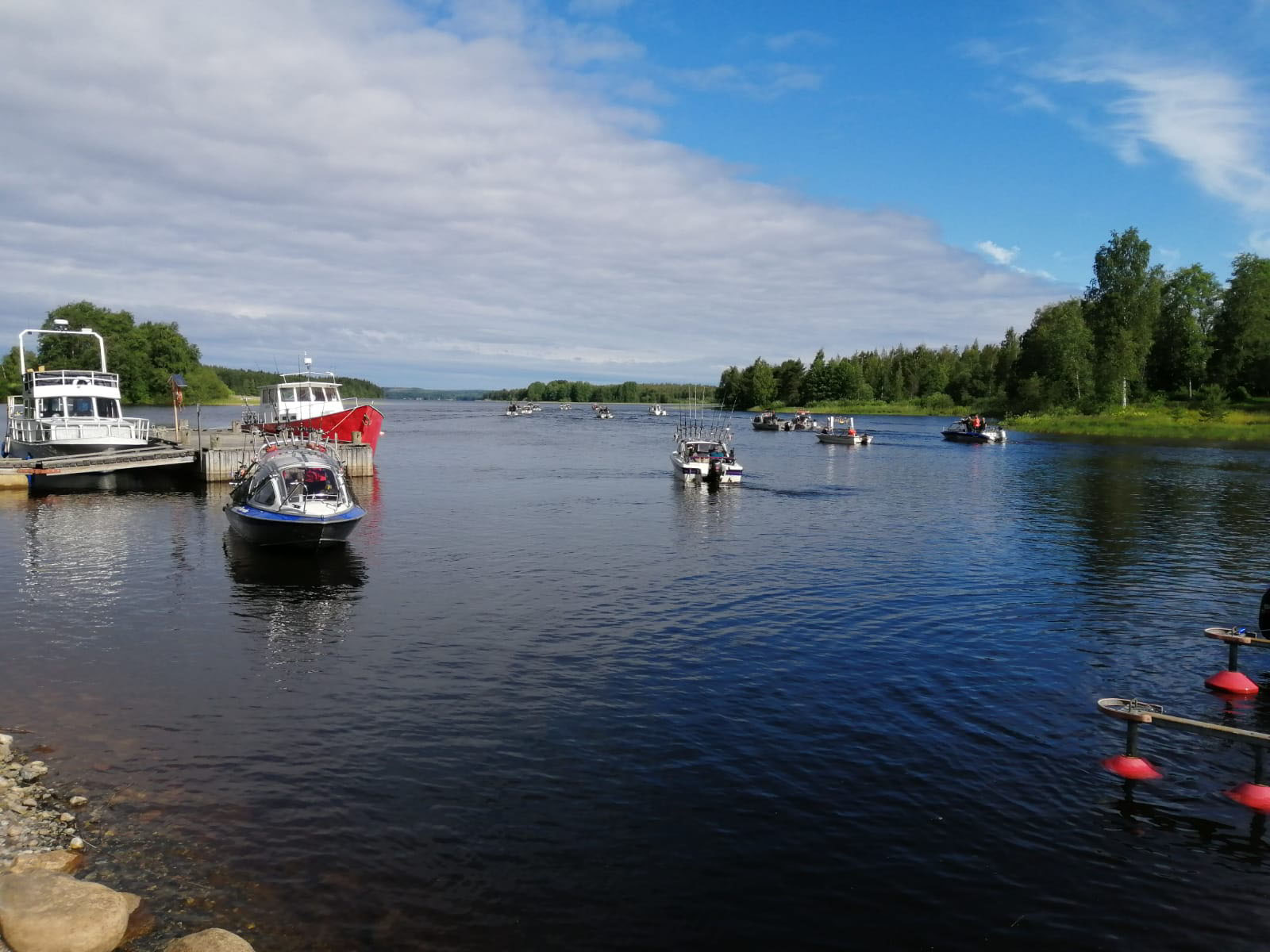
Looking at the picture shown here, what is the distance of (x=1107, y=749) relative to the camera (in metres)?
16.4

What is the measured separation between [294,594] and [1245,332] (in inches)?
6230

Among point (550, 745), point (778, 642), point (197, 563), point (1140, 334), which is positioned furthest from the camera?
point (1140, 334)

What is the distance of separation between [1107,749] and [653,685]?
9499 mm

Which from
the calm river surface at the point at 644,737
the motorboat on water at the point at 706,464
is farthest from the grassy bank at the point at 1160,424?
the calm river surface at the point at 644,737

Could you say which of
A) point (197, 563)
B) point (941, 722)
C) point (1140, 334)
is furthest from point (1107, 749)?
point (1140, 334)

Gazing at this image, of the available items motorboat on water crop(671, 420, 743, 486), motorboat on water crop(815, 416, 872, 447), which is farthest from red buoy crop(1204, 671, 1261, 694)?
motorboat on water crop(815, 416, 872, 447)

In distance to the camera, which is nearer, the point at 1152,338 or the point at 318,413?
the point at 318,413

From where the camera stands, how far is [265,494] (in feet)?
114

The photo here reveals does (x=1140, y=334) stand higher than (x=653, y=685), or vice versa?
(x=1140, y=334)

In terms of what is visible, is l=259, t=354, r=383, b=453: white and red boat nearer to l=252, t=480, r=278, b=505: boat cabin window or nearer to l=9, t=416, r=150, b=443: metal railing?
l=9, t=416, r=150, b=443: metal railing

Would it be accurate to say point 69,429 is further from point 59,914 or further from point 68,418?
point 59,914

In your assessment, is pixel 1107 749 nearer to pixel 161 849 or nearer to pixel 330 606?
pixel 161 849

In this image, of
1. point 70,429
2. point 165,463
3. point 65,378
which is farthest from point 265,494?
point 65,378

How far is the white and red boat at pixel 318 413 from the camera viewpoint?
A: 66.3 m
